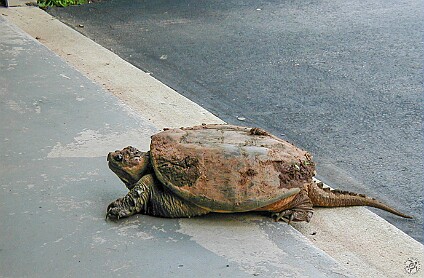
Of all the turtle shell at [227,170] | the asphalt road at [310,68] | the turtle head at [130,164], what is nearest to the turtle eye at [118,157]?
the turtle head at [130,164]

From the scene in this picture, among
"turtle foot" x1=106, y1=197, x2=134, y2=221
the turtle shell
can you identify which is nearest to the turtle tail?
the turtle shell

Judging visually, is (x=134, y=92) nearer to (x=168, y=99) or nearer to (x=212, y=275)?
(x=168, y=99)

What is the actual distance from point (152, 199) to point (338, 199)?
3.53ft

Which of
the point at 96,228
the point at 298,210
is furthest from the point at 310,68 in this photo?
the point at 96,228

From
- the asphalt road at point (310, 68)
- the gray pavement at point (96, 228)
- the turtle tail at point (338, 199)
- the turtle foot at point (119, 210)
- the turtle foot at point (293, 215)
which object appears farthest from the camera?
the asphalt road at point (310, 68)

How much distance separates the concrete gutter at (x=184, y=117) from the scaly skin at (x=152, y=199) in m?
0.13

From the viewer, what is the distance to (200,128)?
353 cm

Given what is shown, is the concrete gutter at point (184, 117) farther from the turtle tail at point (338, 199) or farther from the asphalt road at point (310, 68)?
the asphalt road at point (310, 68)

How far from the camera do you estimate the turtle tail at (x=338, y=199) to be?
11.6 ft

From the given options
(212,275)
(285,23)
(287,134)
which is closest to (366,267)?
(212,275)

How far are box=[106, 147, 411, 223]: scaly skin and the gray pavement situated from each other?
0.16ft

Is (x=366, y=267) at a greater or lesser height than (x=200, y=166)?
lesser

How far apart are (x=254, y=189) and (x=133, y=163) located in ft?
1.90

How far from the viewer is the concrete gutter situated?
3213mm
